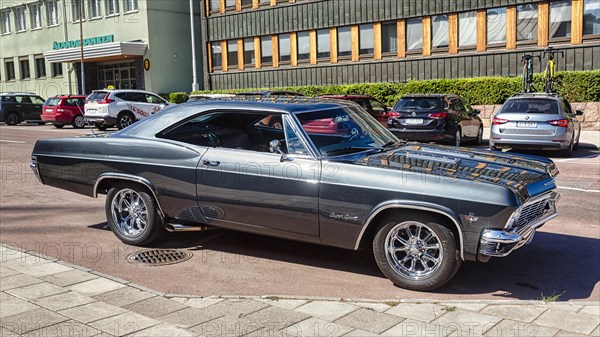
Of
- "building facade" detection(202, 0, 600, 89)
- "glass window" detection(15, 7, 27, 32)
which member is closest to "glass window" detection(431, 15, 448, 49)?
"building facade" detection(202, 0, 600, 89)

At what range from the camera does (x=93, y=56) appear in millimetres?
41375

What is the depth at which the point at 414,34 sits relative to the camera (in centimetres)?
2895

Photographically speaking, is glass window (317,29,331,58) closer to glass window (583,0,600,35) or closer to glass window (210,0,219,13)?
glass window (210,0,219,13)

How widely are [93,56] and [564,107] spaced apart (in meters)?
32.8

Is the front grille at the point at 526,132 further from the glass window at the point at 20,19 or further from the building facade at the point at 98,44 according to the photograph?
→ the glass window at the point at 20,19

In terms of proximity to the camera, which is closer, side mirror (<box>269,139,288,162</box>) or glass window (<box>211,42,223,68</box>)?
side mirror (<box>269,139,288,162</box>)

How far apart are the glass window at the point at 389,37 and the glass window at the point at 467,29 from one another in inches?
126

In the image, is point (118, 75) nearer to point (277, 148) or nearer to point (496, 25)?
point (496, 25)

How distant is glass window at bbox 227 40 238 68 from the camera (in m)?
36.7

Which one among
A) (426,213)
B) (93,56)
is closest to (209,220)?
(426,213)

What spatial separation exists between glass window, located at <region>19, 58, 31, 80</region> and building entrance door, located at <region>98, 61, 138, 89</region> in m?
9.06

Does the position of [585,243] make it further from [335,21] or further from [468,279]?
[335,21]

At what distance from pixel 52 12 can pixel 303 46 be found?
24135 millimetres

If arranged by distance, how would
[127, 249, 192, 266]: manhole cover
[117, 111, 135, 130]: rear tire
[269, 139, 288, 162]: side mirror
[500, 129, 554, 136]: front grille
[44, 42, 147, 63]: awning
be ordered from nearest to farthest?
[269, 139, 288, 162]: side mirror, [127, 249, 192, 266]: manhole cover, [500, 129, 554, 136]: front grille, [117, 111, 135, 130]: rear tire, [44, 42, 147, 63]: awning
